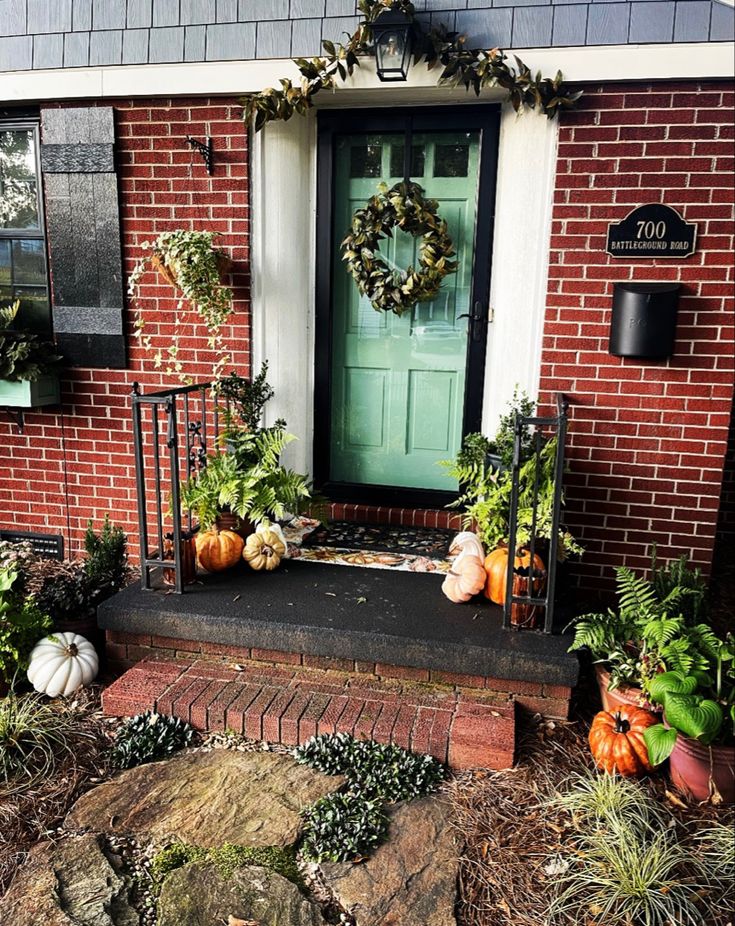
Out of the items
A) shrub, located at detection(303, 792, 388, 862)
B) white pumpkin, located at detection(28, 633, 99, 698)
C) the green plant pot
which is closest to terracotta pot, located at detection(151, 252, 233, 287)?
the green plant pot

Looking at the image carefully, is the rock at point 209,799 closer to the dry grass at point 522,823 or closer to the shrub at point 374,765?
the shrub at point 374,765

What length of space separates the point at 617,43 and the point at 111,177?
253cm

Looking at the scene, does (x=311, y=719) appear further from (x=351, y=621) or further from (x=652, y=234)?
(x=652, y=234)

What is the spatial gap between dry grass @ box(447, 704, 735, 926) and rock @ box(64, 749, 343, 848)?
47 centimetres

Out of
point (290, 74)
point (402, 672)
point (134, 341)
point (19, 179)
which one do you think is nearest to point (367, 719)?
point (402, 672)

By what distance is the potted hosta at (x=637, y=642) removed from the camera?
7.93 feet

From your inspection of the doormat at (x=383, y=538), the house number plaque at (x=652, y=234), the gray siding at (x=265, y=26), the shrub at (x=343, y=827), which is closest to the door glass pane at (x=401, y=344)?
the doormat at (x=383, y=538)

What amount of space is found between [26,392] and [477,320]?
2.40m

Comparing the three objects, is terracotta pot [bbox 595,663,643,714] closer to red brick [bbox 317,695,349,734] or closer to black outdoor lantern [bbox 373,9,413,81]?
red brick [bbox 317,695,349,734]

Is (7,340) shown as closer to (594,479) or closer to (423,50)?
(423,50)

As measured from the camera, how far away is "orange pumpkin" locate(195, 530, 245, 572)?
3.23m

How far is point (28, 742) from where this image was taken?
2506 millimetres

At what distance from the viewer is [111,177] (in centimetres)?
378

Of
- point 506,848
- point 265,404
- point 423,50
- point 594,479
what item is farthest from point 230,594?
point 423,50
